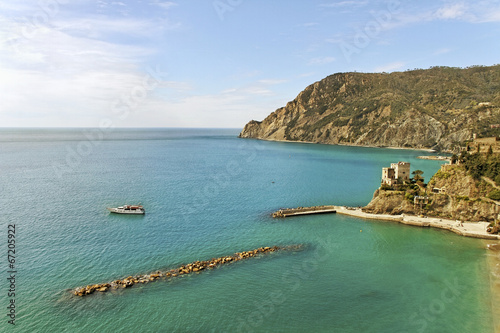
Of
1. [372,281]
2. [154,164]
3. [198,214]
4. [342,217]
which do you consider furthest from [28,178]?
[372,281]

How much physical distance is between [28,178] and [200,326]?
3302 inches

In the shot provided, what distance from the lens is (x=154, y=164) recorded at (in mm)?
123062

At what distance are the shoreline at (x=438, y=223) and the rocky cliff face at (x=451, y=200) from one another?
1.35 metres

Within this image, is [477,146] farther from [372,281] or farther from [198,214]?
[198,214]

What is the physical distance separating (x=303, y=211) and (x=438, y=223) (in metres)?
22.2

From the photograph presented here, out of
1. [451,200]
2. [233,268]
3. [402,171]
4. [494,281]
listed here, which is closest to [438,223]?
[451,200]

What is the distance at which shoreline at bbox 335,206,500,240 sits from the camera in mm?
47312

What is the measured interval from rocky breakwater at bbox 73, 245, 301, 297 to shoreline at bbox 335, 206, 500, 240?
19.6 m

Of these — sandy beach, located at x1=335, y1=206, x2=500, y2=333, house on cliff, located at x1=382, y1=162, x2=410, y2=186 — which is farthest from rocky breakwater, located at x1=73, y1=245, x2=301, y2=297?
house on cliff, located at x1=382, y1=162, x2=410, y2=186

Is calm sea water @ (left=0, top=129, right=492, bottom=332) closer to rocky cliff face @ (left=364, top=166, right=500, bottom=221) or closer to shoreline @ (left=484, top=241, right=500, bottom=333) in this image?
shoreline @ (left=484, top=241, right=500, bottom=333)

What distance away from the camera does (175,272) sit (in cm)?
3606

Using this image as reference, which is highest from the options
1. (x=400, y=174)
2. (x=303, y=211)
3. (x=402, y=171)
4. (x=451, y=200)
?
(x=402, y=171)

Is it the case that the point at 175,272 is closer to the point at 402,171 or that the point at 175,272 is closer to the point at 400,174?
the point at 400,174

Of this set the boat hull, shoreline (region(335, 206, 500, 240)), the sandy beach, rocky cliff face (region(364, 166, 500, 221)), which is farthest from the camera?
the boat hull
